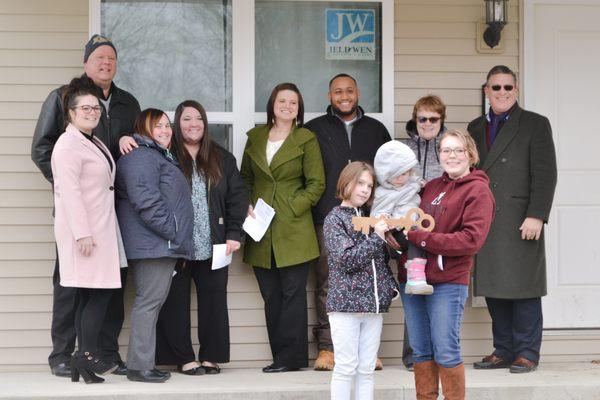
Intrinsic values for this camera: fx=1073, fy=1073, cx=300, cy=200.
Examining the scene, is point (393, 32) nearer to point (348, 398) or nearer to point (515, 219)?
point (515, 219)

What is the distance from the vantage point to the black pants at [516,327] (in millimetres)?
6391

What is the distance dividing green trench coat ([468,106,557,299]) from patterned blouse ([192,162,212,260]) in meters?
1.63

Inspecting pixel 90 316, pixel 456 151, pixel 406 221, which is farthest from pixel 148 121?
pixel 456 151

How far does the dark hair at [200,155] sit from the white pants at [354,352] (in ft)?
4.68

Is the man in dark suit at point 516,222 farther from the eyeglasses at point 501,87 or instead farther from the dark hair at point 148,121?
the dark hair at point 148,121

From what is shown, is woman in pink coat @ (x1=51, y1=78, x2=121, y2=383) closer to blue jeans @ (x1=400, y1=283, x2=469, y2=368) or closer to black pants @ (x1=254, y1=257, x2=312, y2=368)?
black pants @ (x1=254, y1=257, x2=312, y2=368)

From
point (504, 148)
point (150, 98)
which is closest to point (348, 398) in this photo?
point (504, 148)

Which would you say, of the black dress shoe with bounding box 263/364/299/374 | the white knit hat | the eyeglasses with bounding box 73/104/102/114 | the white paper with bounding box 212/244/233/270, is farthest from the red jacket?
the eyeglasses with bounding box 73/104/102/114

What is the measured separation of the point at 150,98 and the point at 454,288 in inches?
103

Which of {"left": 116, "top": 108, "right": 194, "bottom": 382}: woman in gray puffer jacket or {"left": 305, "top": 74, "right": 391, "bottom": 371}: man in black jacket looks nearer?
{"left": 116, "top": 108, "right": 194, "bottom": 382}: woman in gray puffer jacket

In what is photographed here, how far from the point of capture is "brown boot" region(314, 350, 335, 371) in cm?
648

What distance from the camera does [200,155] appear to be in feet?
20.8

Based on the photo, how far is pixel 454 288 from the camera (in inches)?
201

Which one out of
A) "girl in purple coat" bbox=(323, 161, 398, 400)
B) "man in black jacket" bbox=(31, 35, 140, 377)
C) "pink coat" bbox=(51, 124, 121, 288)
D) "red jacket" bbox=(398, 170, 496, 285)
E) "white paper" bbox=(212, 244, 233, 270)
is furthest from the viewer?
"white paper" bbox=(212, 244, 233, 270)
